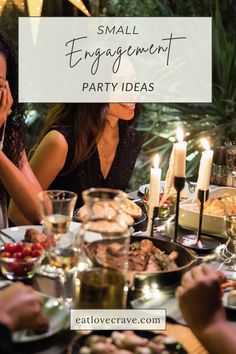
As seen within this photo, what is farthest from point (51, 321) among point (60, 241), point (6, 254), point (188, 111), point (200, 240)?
point (188, 111)

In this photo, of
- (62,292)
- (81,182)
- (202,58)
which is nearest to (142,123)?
(202,58)

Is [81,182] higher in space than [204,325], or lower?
higher

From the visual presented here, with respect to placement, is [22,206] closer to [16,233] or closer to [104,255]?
[16,233]

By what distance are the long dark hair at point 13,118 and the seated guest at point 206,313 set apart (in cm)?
88

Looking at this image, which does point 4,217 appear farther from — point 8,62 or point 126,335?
point 126,335

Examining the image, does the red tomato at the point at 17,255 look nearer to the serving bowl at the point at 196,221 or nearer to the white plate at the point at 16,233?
the white plate at the point at 16,233

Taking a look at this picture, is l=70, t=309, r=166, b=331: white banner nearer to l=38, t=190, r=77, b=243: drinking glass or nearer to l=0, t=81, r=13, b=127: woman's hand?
l=38, t=190, r=77, b=243: drinking glass

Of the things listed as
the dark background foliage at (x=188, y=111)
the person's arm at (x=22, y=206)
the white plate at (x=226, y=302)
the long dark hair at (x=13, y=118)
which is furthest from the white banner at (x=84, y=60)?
the dark background foliage at (x=188, y=111)

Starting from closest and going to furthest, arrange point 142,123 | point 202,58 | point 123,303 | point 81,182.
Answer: point 123,303
point 81,182
point 202,58
point 142,123

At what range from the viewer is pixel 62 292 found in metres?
1.01

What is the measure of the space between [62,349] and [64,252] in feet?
0.55

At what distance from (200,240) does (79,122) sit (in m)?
0.65

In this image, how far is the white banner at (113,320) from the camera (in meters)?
0.90

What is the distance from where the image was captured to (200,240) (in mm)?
1344
